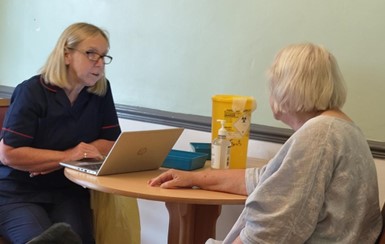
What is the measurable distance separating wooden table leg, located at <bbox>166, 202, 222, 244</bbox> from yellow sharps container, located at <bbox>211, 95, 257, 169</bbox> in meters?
0.23

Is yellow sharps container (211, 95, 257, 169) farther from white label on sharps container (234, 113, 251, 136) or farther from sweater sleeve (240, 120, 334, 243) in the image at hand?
sweater sleeve (240, 120, 334, 243)

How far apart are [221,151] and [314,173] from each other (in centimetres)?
67

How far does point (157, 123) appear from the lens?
2.61 meters

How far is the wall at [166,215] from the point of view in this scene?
7.54 feet

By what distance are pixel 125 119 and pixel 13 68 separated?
2.65 feet

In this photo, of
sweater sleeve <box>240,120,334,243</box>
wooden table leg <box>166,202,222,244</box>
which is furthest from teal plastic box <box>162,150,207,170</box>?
sweater sleeve <box>240,120,334,243</box>

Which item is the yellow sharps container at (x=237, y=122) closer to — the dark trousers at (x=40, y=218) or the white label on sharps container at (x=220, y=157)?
the white label on sharps container at (x=220, y=157)

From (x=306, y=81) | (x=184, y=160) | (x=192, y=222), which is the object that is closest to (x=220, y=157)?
(x=184, y=160)

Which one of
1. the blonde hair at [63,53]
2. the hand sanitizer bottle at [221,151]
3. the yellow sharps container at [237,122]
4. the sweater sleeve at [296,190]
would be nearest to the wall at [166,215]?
the yellow sharps container at [237,122]

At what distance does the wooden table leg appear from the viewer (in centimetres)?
203

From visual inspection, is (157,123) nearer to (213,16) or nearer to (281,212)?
(213,16)

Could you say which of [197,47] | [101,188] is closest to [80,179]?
[101,188]

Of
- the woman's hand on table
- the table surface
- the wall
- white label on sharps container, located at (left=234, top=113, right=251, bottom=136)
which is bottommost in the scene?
the wall

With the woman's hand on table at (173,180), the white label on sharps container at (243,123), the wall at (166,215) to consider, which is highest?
the white label on sharps container at (243,123)
